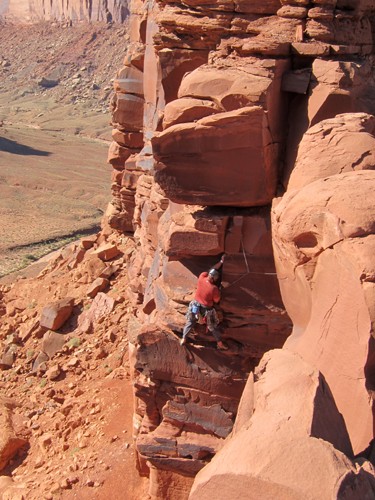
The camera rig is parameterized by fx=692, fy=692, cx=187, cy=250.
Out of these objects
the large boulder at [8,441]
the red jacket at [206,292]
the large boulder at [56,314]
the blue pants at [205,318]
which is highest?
the red jacket at [206,292]

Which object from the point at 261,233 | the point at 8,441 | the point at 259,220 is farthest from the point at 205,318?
the point at 8,441

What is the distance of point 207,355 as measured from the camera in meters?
9.39

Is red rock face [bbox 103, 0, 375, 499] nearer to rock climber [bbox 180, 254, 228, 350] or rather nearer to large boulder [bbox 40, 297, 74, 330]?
rock climber [bbox 180, 254, 228, 350]

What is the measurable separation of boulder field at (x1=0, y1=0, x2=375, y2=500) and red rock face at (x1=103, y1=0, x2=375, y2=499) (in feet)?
0.05

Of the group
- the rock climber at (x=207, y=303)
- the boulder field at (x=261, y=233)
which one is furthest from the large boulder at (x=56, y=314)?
the rock climber at (x=207, y=303)

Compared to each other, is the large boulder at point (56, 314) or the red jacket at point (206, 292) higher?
the red jacket at point (206, 292)

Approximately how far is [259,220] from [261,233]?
0.17 metres

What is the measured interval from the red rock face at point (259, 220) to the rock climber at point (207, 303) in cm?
19

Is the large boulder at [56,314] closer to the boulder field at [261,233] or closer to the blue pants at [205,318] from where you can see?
the boulder field at [261,233]

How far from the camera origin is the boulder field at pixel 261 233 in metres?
4.86

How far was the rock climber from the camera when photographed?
869 cm

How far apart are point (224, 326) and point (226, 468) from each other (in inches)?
214

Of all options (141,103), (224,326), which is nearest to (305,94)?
(224,326)

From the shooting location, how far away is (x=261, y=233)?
8672 mm
